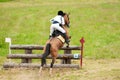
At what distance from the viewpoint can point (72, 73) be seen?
16656mm

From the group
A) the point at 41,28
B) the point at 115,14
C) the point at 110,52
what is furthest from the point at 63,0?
the point at 110,52

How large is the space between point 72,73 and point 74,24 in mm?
16908

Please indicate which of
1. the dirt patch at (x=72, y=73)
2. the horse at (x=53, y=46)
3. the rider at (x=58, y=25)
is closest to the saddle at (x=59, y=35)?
the horse at (x=53, y=46)

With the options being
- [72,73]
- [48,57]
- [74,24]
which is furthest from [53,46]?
[74,24]

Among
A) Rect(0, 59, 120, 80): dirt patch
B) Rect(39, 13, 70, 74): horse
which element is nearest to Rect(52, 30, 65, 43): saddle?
Rect(39, 13, 70, 74): horse

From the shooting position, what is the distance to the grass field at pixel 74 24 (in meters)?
23.8

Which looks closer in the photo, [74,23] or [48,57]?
[48,57]

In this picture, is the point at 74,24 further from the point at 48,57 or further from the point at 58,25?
the point at 58,25

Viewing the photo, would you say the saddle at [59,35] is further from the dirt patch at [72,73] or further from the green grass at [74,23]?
the green grass at [74,23]

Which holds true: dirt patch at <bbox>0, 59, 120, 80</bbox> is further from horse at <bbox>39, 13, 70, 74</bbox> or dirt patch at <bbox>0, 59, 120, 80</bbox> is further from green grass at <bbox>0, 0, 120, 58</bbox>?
green grass at <bbox>0, 0, 120, 58</bbox>

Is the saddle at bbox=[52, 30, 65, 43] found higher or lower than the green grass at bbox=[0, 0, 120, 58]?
lower

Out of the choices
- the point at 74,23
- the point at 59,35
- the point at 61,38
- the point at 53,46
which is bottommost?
the point at 53,46

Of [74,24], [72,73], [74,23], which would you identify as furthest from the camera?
[74,23]

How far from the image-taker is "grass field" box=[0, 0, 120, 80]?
23844 millimetres
